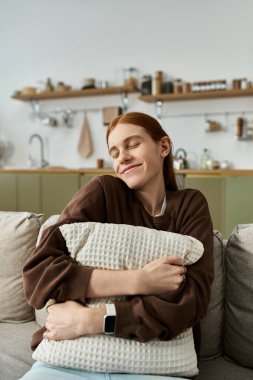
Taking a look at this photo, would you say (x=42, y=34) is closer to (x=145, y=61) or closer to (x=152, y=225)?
(x=145, y=61)

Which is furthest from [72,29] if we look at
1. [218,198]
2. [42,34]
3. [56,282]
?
[56,282]

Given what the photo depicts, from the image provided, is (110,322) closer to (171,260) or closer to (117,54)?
(171,260)

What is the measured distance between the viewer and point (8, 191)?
466 cm

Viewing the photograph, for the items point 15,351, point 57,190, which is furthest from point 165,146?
point 57,190

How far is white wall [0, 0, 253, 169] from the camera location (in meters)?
4.45

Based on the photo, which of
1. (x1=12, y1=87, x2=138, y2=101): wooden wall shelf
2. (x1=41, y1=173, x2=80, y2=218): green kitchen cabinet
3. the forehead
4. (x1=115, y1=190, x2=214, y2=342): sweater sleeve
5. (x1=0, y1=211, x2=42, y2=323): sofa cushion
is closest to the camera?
(x1=115, y1=190, x2=214, y2=342): sweater sleeve

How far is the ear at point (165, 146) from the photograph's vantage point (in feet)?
4.26

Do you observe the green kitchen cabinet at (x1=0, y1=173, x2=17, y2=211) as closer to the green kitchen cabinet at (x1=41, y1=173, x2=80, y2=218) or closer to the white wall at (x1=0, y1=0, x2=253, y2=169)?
the green kitchen cabinet at (x1=41, y1=173, x2=80, y2=218)

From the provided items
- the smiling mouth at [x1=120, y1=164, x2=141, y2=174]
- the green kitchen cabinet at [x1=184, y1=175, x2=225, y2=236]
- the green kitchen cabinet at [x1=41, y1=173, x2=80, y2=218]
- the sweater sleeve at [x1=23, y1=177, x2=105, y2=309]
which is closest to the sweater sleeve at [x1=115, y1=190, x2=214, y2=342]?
the sweater sleeve at [x1=23, y1=177, x2=105, y2=309]

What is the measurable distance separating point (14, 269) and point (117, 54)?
3887 mm

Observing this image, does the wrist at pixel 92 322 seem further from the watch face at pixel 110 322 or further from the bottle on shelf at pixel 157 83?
the bottle on shelf at pixel 157 83

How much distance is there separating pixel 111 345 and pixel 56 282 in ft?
0.68

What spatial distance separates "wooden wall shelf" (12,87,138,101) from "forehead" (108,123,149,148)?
3600 millimetres

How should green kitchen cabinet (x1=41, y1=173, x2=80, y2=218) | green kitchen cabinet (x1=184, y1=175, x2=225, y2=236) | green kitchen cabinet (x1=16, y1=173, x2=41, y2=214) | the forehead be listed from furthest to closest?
green kitchen cabinet (x1=16, y1=173, x2=41, y2=214) < green kitchen cabinet (x1=41, y1=173, x2=80, y2=218) < green kitchen cabinet (x1=184, y1=175, x2=225, y2=236) < the forehead
